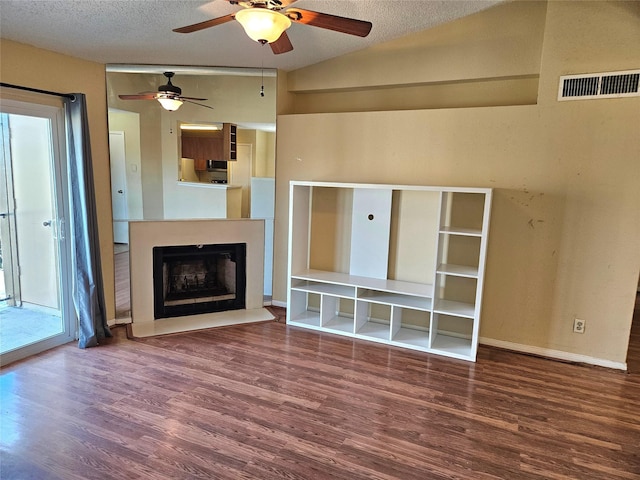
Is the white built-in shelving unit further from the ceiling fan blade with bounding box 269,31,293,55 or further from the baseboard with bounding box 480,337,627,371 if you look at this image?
the ceiling fan blade with bounding box 269,31,293,55

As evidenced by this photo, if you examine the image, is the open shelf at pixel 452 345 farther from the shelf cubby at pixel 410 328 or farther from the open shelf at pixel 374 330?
the open shelf at pixel 374 330

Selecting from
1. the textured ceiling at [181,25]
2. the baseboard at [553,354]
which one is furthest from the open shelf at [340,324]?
the textured ceiling at [181,25]

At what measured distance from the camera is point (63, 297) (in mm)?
3760

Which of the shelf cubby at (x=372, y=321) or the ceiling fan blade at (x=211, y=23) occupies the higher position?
the ceiling fan blade at (x=211, y=23)

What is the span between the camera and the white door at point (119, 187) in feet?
13.1

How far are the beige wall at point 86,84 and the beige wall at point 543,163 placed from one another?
2.44 m

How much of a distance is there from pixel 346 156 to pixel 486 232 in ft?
5.36

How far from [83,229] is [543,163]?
159 inches

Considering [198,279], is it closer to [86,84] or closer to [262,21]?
[86,84]

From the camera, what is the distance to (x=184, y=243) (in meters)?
4.36

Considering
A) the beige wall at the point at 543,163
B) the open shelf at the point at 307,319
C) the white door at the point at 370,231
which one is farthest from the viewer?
the open shelf at the point at 307,319

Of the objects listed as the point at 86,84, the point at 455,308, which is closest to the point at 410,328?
the point at 455,308

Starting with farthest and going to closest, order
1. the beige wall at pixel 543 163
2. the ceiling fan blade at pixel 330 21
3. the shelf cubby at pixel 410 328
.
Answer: the shelf cubby at pixel 410 328 → the beige wall at pixel 543 163 → the ceiling fan blade at pixel 330 21

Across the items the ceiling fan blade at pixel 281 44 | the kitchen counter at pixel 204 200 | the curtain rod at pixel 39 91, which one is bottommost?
the kitchen counter at pixel 204 200
